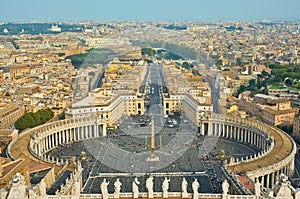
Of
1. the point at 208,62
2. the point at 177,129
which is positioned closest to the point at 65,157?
the point at 177,129

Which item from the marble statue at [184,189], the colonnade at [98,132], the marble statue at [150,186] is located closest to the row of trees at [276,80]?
the colonnade at [98,132]

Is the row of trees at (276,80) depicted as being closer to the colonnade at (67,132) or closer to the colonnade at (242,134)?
the colonnade at (242,134)

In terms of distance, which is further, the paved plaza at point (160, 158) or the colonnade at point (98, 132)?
the colonnade at point (98, 132)

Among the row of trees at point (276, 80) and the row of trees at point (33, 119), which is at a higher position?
the row of trees at point (33, 119)

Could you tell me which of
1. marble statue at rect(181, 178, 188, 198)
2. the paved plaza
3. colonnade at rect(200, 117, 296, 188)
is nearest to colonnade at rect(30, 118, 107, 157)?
the paved plaza

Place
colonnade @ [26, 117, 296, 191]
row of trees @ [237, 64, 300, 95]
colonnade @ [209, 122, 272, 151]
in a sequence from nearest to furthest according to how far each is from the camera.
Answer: colonnade @ [26, 117, 296, 191] < colonnade @ [209, 122, 272, 151] < row of trees @ [237, 64, 300, 95]

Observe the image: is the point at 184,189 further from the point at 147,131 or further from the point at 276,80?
the point at 276,80

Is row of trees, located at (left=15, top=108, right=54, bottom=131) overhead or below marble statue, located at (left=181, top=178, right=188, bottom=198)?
below

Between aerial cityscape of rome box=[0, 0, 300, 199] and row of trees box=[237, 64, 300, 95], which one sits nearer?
aerial cityscape of rome box=[0, 0, 300, 199]

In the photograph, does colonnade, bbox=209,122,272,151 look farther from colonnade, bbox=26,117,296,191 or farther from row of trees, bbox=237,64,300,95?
row of trees, bbox=237,64,300,95
